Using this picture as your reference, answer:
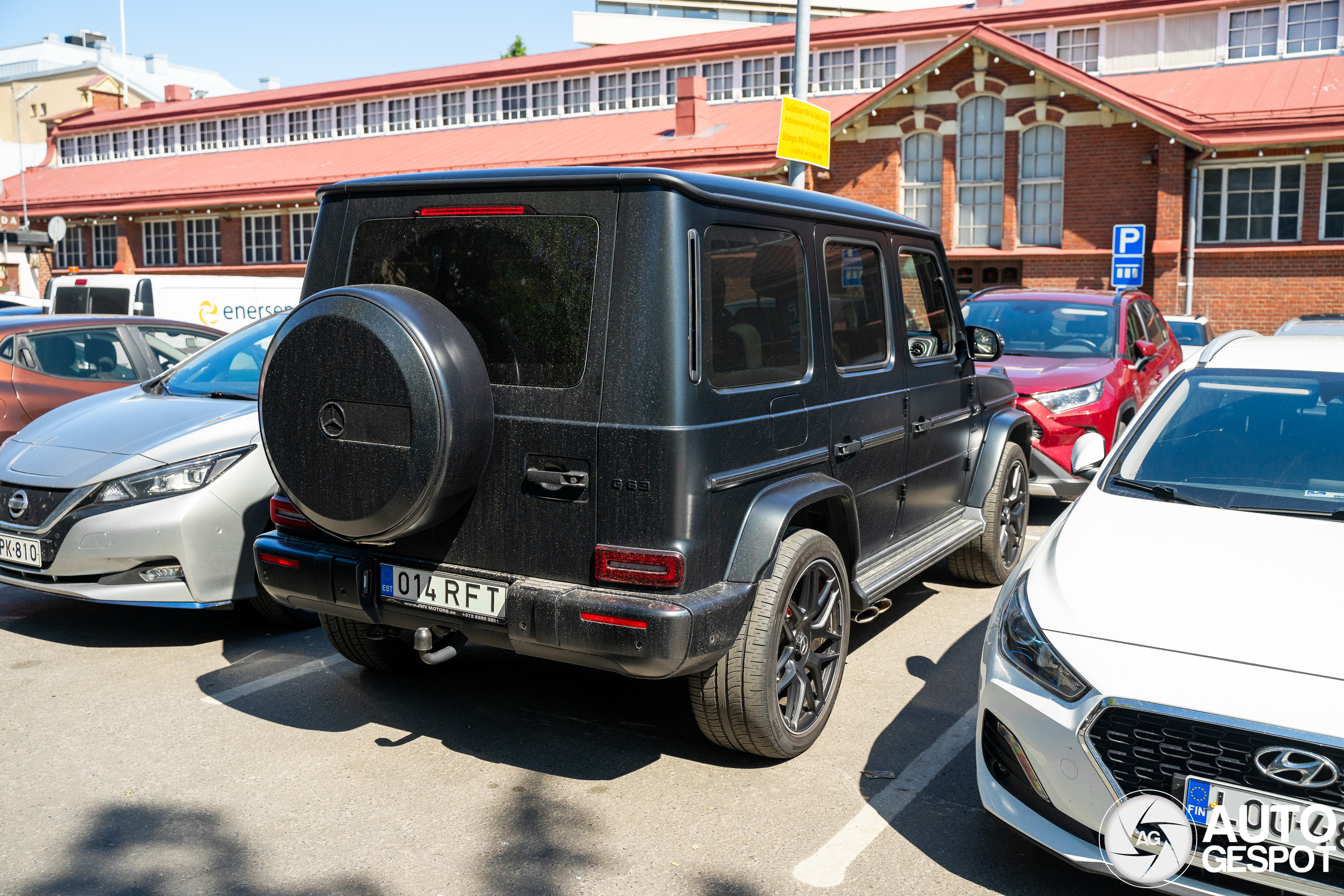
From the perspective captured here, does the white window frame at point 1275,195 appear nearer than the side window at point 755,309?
No

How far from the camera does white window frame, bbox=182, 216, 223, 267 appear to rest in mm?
35125

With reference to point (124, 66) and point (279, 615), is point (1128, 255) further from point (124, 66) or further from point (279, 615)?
point (124, 66)

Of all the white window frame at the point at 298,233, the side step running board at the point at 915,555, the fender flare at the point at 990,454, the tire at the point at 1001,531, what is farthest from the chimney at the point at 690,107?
the side step running board at the point at 915,555

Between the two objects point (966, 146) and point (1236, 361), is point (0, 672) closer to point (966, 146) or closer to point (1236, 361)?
point (1236, 361)

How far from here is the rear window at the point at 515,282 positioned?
11.9ft

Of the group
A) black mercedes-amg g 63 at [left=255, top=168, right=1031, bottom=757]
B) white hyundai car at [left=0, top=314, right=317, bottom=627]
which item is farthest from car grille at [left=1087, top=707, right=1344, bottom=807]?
white hyundai car at [left=0, top=314, right=317, bottom=627]

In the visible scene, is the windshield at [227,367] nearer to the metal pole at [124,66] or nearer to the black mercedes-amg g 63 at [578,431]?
the black mercedes-amg g 63 at [578,431]

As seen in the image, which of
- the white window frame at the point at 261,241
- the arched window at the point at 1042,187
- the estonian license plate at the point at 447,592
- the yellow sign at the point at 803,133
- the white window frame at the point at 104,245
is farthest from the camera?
the white window frame at the point at 104,245

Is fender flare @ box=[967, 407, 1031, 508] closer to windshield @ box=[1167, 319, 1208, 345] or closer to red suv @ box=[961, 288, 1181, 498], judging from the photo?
red suv @ box=[961, 288, 1181, 498]

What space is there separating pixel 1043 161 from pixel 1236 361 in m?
21.0

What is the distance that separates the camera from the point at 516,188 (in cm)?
376

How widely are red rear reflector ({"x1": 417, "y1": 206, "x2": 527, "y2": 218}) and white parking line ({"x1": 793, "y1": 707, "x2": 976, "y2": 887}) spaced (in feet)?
7.58

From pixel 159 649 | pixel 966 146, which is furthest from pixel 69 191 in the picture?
pixel 159 649

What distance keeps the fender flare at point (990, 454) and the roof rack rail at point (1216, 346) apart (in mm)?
1451
